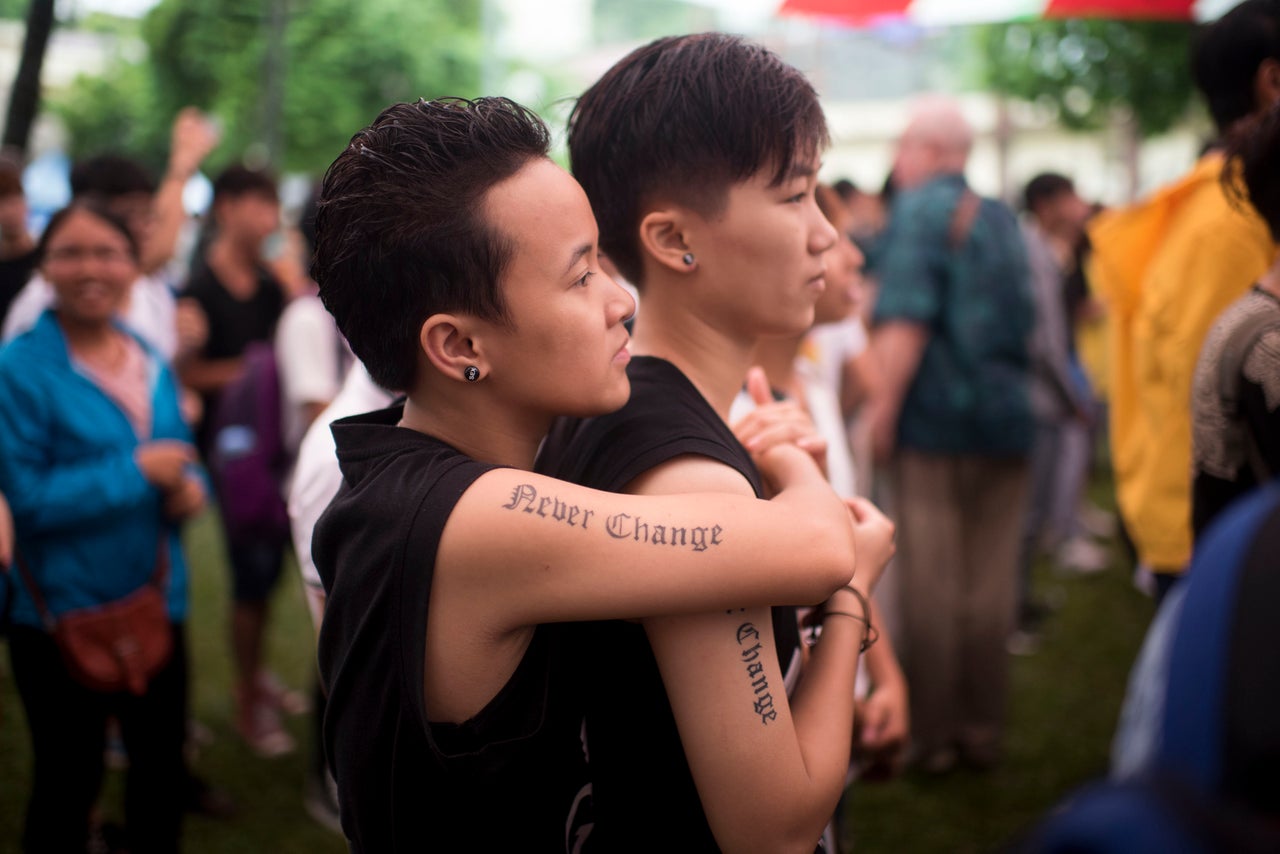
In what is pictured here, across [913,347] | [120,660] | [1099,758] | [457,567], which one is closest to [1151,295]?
[913,347]

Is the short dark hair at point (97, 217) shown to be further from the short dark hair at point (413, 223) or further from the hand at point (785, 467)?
the hand at point (785, 467)

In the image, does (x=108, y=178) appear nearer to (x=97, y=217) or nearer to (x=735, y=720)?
(x=97, y=217)

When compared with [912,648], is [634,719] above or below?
above

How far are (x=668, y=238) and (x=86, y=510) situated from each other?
86.8 inches

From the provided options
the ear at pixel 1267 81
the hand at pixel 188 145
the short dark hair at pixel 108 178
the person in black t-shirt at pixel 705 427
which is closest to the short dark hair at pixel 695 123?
the person in black t-shirt at pixel 705 427

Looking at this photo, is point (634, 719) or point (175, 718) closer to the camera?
point (634, 719)

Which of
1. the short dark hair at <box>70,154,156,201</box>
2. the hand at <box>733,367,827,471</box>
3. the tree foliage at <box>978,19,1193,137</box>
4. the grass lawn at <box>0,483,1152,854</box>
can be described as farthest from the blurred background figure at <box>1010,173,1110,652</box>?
the tree foliage at <box>978,19,1193,137</box>

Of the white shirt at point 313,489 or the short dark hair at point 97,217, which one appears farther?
the short dark hair at point 97,217

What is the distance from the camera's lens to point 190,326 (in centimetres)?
498

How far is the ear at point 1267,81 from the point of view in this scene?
2.66 meters

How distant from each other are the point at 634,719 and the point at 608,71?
1020 mm

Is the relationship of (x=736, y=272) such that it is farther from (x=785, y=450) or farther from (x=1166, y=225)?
(x=1166, y=225)

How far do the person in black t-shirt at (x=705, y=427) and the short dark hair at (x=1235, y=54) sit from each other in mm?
1577

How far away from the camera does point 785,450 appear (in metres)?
1.69
